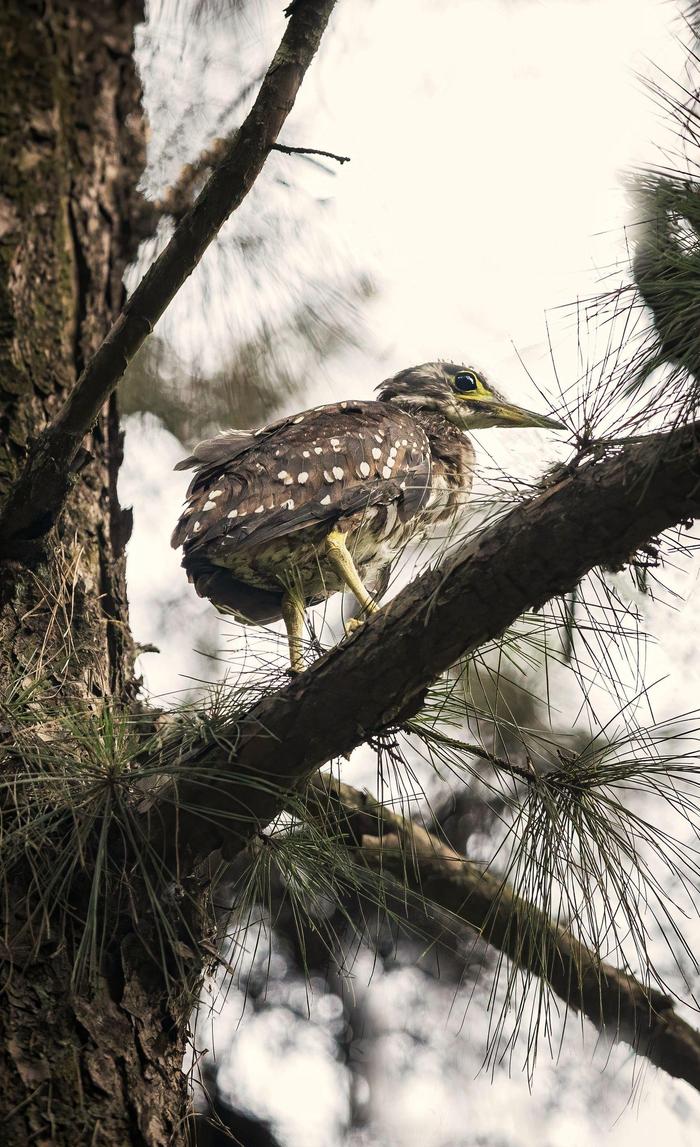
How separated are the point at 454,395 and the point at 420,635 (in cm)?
165

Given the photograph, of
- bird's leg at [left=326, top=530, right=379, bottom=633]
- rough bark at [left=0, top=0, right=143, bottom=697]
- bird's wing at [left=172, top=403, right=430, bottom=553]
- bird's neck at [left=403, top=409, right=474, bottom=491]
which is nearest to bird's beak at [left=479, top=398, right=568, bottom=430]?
bird's neck at [left=403, top=409, right=474, bottom=491]

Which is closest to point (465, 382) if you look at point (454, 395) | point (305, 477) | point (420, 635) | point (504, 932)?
point (454, 395)

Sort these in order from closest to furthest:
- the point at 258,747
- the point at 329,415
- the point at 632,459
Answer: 1. the point at 632,459
2. the point at 258,747
3. the point at 329,415

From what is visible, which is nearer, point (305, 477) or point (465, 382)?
point (305, 477)

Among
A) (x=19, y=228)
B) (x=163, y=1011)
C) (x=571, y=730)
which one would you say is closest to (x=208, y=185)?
(x=19, y=228)

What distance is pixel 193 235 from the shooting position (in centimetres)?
177

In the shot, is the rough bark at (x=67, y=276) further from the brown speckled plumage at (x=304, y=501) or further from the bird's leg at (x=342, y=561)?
the bird's leg at (x=342, y=561)

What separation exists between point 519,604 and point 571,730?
4.48 ft

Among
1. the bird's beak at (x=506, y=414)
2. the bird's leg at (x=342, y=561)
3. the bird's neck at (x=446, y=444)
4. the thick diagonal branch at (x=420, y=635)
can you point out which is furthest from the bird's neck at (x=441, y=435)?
the thick diagonal branch at (x=420, y=635)

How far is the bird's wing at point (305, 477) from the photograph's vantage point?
2.38 m

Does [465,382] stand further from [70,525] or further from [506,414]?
[70,525]

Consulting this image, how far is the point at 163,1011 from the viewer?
1745 millimetres

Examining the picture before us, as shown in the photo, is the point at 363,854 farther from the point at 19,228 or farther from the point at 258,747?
the point at 19,228

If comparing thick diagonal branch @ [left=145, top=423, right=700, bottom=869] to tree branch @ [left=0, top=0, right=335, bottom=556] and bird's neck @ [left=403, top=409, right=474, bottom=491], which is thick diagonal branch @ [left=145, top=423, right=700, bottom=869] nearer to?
tree branch @ [left=0, top=0, right=335, bottom=556]
